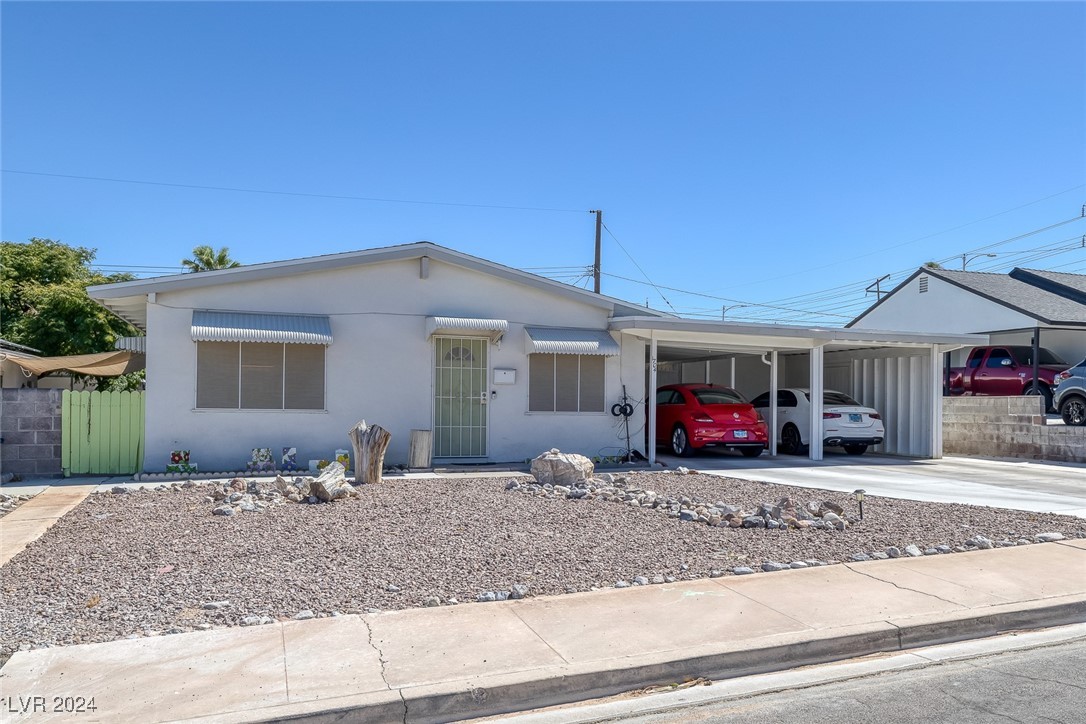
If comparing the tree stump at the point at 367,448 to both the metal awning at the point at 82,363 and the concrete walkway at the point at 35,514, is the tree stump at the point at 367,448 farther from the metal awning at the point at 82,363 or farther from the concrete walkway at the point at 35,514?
the metal awning at the point at 82,363

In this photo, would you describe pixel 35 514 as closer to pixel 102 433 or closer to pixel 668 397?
pixel 102 433

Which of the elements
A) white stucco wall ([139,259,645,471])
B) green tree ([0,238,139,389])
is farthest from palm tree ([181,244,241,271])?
white stucco wall ([139,259,645,471])

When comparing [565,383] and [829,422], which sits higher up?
[565,383]

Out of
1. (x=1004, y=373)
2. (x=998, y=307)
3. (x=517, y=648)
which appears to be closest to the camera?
(x=517, y=648)

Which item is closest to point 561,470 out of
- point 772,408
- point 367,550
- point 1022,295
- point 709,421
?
point 367,550

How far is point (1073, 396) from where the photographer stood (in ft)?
54.9

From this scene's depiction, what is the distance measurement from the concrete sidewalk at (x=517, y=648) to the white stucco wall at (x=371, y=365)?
8445mm

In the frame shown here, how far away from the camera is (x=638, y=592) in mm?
6141

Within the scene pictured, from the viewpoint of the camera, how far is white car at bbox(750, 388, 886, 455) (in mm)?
16922

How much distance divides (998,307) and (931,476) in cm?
1479

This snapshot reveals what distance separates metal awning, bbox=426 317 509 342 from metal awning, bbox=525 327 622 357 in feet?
2.08

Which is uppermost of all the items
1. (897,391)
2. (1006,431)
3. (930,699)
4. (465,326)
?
(465,326)

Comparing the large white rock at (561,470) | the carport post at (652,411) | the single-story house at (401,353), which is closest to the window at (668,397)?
the single-story house at (401,353)

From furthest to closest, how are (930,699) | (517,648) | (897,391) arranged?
1. (897,391)
2. (517,648)
3. (930,699)
